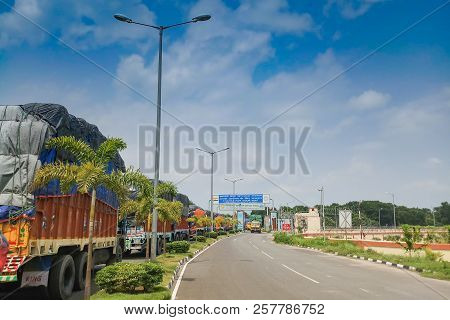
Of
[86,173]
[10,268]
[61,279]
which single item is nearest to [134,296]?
[61,279]

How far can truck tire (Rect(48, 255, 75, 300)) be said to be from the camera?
1107 cm

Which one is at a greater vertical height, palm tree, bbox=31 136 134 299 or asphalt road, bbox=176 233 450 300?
palm tree, bbox=31 136 134 299

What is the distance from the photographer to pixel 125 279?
11.3 m

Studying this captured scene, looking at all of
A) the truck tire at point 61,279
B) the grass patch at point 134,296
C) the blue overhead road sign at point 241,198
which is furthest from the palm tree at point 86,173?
the blue overhead road sign at point 241,198

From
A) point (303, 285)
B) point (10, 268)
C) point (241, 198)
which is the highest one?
point (241, 198)

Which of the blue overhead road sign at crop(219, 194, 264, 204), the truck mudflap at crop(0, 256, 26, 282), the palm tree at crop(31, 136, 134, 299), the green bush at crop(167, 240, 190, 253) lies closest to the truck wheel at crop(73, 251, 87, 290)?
the palm tree at crop(31, 136, 134, 299)

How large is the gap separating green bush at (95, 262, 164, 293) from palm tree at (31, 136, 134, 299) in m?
1.01

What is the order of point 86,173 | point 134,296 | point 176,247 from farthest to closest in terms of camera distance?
point 176,247
point 134,296
point 86,173

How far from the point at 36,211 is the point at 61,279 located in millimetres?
2377

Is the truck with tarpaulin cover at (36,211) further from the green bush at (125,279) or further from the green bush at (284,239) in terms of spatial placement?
the green bush at (284,239)

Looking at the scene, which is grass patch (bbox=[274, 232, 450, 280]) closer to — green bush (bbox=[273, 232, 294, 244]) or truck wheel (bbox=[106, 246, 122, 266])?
green bush (bbox=[273, 232, 294, 244])

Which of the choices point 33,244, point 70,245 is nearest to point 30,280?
point 33,244

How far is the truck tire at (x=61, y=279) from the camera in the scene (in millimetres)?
11070

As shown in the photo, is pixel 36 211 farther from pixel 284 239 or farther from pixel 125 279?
pixel 284 239
